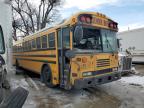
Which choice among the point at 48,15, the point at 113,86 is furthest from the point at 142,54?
the point at 48,15

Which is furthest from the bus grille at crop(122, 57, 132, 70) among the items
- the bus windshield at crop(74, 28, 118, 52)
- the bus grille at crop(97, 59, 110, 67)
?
the bus grille at crop(97, 59, 110, 67)

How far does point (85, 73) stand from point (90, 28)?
5.12 ft

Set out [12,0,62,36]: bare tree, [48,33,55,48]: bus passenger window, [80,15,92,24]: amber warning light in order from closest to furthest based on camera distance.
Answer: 1. [80,15,92,24]: amber warning light
2. [48,33,55,48]: bus passenger window
3. [12,0,62,36]: bare tree

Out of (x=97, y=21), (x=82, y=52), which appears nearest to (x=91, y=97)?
(x=82, y=52)

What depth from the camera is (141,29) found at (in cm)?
1748

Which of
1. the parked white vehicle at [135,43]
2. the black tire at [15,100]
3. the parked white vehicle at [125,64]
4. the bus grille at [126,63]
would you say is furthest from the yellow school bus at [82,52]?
the parked white vehicle at [135,43]

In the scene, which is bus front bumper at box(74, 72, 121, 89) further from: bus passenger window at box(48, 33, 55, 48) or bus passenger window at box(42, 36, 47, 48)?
bus passenger window at box(42, 36, 47, 48)

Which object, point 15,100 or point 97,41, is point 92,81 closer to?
→ point 97,41

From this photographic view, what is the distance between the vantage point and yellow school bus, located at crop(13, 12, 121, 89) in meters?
7.38

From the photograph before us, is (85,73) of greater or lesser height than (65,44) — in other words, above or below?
below

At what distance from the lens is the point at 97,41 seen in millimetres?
8086

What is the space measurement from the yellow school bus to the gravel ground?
43 cm

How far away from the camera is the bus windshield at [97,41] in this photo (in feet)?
25.5

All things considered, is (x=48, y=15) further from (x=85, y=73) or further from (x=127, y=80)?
(x=85, y=73)
